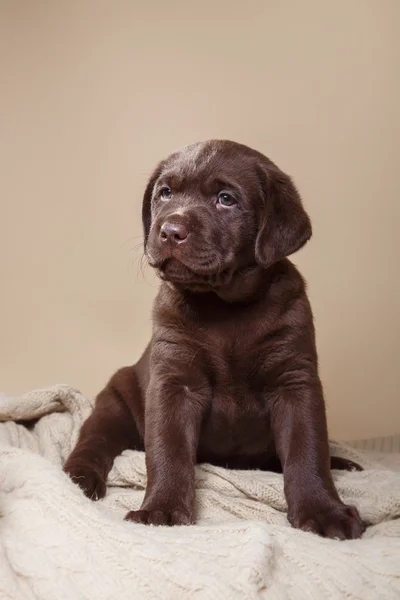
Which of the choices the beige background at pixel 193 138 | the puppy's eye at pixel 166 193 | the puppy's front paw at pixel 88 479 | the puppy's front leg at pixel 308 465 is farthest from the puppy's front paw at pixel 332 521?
the beige background at pixel 193 138

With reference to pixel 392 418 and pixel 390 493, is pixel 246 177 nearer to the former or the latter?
pixel 390 493

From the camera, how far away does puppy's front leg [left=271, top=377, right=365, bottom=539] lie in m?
2.13

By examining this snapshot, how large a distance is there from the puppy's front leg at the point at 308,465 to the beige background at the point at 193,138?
1.78 metres

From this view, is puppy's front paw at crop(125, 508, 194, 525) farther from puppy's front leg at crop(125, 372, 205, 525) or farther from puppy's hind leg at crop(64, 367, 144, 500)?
puppy's hind leg at crop(64, 367, 144, 500)

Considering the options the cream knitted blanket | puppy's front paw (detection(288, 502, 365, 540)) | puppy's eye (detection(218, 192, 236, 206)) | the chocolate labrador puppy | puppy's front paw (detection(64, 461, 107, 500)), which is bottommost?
puppy's front paw (detection(64, 461, 107, 500))

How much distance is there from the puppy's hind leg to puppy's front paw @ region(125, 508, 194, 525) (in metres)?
0.38

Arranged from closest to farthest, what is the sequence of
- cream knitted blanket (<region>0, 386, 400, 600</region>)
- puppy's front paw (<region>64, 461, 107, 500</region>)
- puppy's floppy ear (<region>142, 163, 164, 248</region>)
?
1. cream knitted blanket (<region>0, 386, 400, 600</region>)
2. puppy's front paw (<region>64, 461, 107, 500</region>)
3. puppy's floppy ear (<region>142, 163, 164, 248</region>)

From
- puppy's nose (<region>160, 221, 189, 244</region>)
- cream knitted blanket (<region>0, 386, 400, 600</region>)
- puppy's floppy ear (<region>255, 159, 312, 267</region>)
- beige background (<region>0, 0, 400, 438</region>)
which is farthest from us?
beige background (<region>0, 0, 400, 438</region>)

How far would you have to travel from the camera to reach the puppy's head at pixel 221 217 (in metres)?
2.30

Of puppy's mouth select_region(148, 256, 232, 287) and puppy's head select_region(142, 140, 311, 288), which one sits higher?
puppy's head select_region(142, 140, 311, 288)

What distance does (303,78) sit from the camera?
13.5 feet

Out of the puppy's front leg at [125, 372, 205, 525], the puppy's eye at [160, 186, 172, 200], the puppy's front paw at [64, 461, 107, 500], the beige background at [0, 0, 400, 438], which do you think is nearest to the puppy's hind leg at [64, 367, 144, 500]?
the puppy's front paw at [64, 461, 107, 500]

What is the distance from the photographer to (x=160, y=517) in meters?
2.12

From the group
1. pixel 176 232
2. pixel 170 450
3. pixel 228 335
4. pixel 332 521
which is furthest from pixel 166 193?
pixel 332 521
